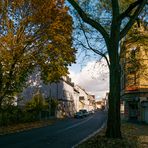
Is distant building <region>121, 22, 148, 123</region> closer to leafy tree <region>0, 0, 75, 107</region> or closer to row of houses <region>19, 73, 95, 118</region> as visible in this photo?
leafy tree <region>0, 0, 75, 107</region>

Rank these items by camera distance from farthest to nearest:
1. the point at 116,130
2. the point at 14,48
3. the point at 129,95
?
the point at 129,95, the point at 14,48, the point at 116,130

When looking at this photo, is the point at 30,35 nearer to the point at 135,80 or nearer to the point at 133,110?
the point at 135,80

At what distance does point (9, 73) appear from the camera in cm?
4088

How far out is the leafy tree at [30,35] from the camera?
39.8m

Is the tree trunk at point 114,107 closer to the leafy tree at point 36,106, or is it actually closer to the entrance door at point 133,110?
the entrance door at point 133,110

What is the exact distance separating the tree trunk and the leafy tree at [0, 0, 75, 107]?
20.2 metres

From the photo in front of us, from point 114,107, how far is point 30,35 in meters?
22.4

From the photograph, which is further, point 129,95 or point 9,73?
point 129,95

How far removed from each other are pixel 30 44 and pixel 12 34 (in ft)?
6.42

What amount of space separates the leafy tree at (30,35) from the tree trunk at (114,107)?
796 inches

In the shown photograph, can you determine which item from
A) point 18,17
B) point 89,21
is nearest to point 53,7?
point 18,17

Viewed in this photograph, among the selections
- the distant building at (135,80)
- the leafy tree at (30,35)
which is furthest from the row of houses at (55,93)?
the leafy tree at (30,35)

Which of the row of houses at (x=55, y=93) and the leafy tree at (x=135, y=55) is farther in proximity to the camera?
the row of houses at (x=55, y=93)

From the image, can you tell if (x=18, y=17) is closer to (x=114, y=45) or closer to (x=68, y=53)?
(x=68, y=53)
